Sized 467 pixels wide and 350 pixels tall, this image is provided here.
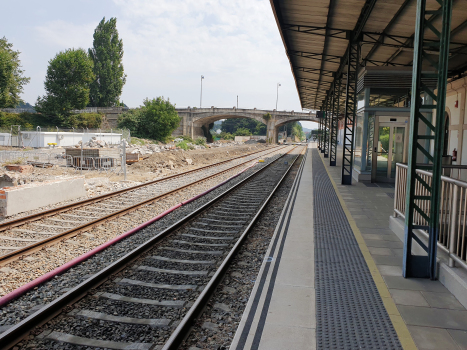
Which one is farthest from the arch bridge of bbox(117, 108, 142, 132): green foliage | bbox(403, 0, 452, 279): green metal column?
bbox(403, 0, 452, 279): green metal column

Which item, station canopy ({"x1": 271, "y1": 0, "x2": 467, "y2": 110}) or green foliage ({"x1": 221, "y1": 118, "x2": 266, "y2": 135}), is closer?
station canopy ({"x1": 271, "y1": 0, "x2": 467, "y2": 110})

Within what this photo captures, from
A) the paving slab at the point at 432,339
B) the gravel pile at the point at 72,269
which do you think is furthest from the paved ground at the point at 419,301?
the gravel pile at the point at 72,269

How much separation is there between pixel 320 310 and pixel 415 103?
2916mm

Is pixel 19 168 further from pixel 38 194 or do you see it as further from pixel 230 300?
pixel 230 300

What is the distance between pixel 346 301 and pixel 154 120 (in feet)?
163

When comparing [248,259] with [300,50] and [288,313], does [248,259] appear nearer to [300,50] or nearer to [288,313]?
[288,313]

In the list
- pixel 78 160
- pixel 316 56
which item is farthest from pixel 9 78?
pixel 316 56

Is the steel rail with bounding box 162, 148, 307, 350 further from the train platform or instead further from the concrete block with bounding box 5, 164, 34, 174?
the concrete block with bounding box 5, 164, 34, 174

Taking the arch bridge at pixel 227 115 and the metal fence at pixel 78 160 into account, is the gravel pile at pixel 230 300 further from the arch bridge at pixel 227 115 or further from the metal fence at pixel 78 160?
the arch bridge at pixel 227 115

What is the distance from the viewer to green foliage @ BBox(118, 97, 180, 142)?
167ft

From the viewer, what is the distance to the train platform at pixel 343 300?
343 centimetres

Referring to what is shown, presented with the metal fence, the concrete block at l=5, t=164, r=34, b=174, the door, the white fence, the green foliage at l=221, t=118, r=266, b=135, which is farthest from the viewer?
the green foliage at l=221, t=118, r=266, b=135

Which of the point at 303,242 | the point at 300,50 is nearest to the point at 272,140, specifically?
the point at 300,50

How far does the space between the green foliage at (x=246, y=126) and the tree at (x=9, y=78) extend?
75807 millimetres
